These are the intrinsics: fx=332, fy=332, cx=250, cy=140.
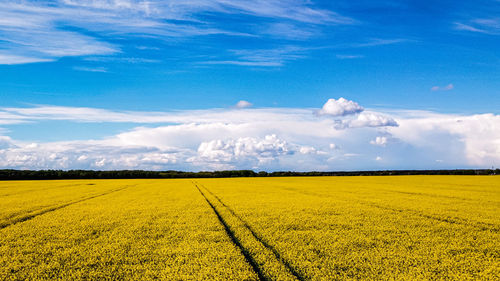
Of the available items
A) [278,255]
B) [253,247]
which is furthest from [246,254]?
[278,255]

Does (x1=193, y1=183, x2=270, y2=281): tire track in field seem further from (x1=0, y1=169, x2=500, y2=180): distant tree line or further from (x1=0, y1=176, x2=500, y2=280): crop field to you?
(x1=0, y1=169, x2=500, y2=180): distant tree line

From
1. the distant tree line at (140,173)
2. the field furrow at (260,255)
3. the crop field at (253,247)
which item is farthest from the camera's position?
the distant tree line at (140,173)

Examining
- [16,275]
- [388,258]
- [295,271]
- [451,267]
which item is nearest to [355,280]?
[295,271]

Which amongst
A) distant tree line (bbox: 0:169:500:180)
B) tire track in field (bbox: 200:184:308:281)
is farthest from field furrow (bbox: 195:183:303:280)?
distant tree line (bbox: 0:169:500:180)

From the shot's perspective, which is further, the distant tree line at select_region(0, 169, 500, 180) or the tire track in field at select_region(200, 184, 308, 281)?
the distant tree line at select_region(0, 169, 500, 180)

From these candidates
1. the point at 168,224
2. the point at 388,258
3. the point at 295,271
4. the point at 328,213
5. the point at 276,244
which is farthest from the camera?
the point at 328,213

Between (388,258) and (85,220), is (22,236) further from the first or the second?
(388,258)

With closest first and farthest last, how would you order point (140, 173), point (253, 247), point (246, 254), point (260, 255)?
1. point (260, 255)
2. point (246, 254)
3. point (253, 247)
4. point (140, 173)

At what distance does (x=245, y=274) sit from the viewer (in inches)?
252

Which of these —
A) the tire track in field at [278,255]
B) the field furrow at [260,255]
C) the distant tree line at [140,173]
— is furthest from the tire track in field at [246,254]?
Answer: the distant tree line at [140,173]

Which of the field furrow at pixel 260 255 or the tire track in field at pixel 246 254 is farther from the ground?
the field furrow at pixel 260 255

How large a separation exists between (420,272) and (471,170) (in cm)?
9610

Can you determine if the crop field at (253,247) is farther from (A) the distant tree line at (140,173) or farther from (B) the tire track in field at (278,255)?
(A) the distant tree line at (140,173)

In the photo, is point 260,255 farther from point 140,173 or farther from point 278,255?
point 140,173
